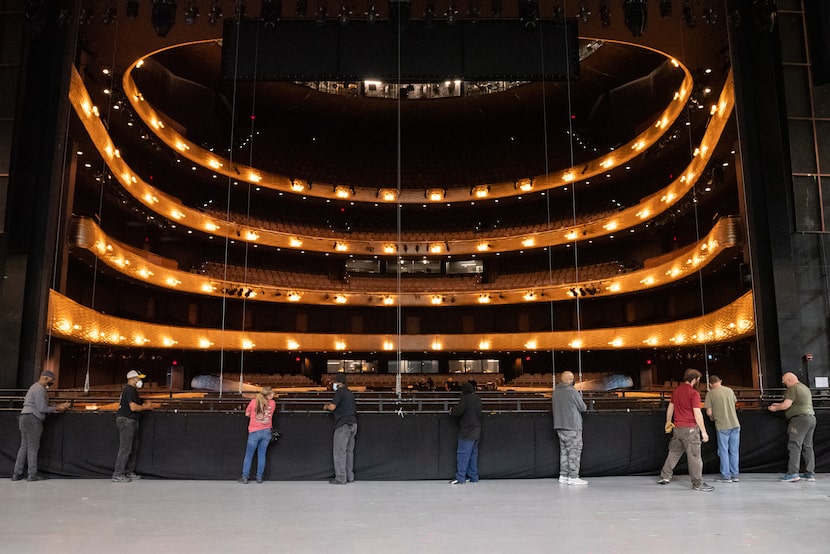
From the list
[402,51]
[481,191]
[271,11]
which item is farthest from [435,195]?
[271,11]

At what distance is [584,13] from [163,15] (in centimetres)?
962

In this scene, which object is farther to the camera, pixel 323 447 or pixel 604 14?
pixel 604 14

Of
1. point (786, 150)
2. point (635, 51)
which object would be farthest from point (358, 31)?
point (635, 51)

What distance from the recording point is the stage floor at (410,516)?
6.09 m

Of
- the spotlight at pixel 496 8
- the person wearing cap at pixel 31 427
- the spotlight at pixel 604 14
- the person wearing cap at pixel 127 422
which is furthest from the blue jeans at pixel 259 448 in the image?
the spotlight at pixel 604 14

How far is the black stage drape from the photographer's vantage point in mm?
10180

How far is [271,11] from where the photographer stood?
44.4ft

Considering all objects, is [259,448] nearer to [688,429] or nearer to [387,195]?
[688,429]

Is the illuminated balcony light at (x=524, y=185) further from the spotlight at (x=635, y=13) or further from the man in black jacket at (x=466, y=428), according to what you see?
the man in black jacket at (x=466, y=428)

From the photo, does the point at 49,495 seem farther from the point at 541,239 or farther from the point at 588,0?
the point at 541,239

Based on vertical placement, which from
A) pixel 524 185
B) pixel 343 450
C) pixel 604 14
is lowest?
pixel 343 450

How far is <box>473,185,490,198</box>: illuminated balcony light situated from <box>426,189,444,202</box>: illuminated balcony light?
6.32ft

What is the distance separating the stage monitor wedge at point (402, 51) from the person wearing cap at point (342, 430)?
7318 mm

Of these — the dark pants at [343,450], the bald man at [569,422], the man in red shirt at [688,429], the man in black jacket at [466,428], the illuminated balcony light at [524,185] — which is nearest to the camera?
the man in red shirt at [688,429]
